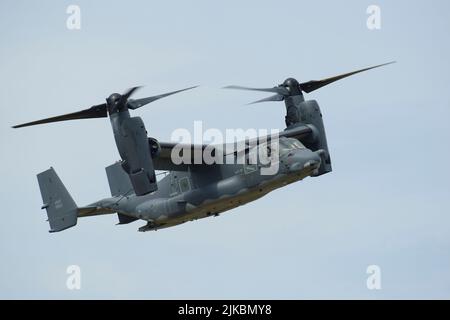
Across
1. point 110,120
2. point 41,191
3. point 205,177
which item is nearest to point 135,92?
point 110,120

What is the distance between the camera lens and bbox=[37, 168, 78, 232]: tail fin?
43.1 metres

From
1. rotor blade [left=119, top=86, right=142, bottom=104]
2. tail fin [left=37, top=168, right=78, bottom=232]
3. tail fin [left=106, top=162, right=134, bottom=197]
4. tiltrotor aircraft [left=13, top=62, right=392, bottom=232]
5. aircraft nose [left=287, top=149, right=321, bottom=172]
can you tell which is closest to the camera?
tiltrotor aircraft [left=13, top=62, right=392, bottom=232]

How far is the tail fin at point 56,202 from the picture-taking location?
43125 mm

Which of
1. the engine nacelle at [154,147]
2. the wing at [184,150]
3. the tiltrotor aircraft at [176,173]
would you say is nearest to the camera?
the tiltrotor aircraft at [176,173]

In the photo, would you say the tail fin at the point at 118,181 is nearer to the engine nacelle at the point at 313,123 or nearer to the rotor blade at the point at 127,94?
the rotor blade at the point at 127,94

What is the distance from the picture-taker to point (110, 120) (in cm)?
3881

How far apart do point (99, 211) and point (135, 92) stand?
20.0 feet

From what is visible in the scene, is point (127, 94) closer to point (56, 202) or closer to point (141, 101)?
point (141, 101)

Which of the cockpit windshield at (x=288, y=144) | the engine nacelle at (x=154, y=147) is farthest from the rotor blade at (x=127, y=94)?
the cockpit windshield at (x=288, y=144)

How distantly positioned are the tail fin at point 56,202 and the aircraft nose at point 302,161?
8.64 meters

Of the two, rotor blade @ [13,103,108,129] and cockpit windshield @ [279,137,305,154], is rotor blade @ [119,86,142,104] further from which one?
cockpit windshield @ [279,137,305,154]

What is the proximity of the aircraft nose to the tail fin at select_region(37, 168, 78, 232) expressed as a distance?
8.64 meters

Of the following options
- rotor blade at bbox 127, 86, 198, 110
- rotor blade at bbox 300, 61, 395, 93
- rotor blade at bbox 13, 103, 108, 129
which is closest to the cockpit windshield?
rotor blade at bbox 127, 86, 198, 110

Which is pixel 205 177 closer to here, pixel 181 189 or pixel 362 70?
pixel 181 189
